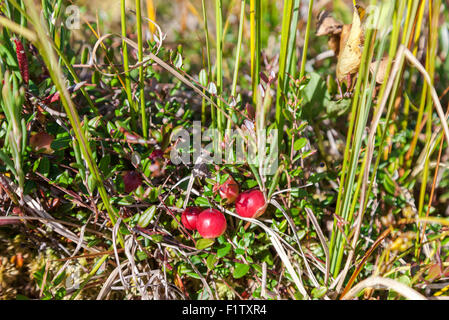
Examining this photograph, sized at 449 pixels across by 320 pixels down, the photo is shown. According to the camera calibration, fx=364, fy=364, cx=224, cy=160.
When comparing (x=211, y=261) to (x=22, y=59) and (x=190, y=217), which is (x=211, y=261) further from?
(x=22, y=59)

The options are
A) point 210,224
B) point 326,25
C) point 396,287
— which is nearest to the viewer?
point 396,287

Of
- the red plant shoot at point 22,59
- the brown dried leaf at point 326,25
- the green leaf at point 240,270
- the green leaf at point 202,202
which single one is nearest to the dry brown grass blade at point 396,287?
the green leaf at point 240,270

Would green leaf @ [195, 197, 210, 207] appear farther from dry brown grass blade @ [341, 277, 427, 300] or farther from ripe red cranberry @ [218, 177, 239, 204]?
dry brown grass blade @ [341, 277, 427, 300]

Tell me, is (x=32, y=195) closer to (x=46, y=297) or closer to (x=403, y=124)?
(x=46, y=297)

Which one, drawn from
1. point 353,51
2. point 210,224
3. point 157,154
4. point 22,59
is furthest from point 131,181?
point 353,51

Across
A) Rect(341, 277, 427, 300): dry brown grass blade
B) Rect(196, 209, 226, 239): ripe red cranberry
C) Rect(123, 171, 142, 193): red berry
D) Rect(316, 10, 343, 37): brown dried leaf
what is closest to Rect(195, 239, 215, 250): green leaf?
Rect(196, 209, 226, 239): ripe red cranberry
